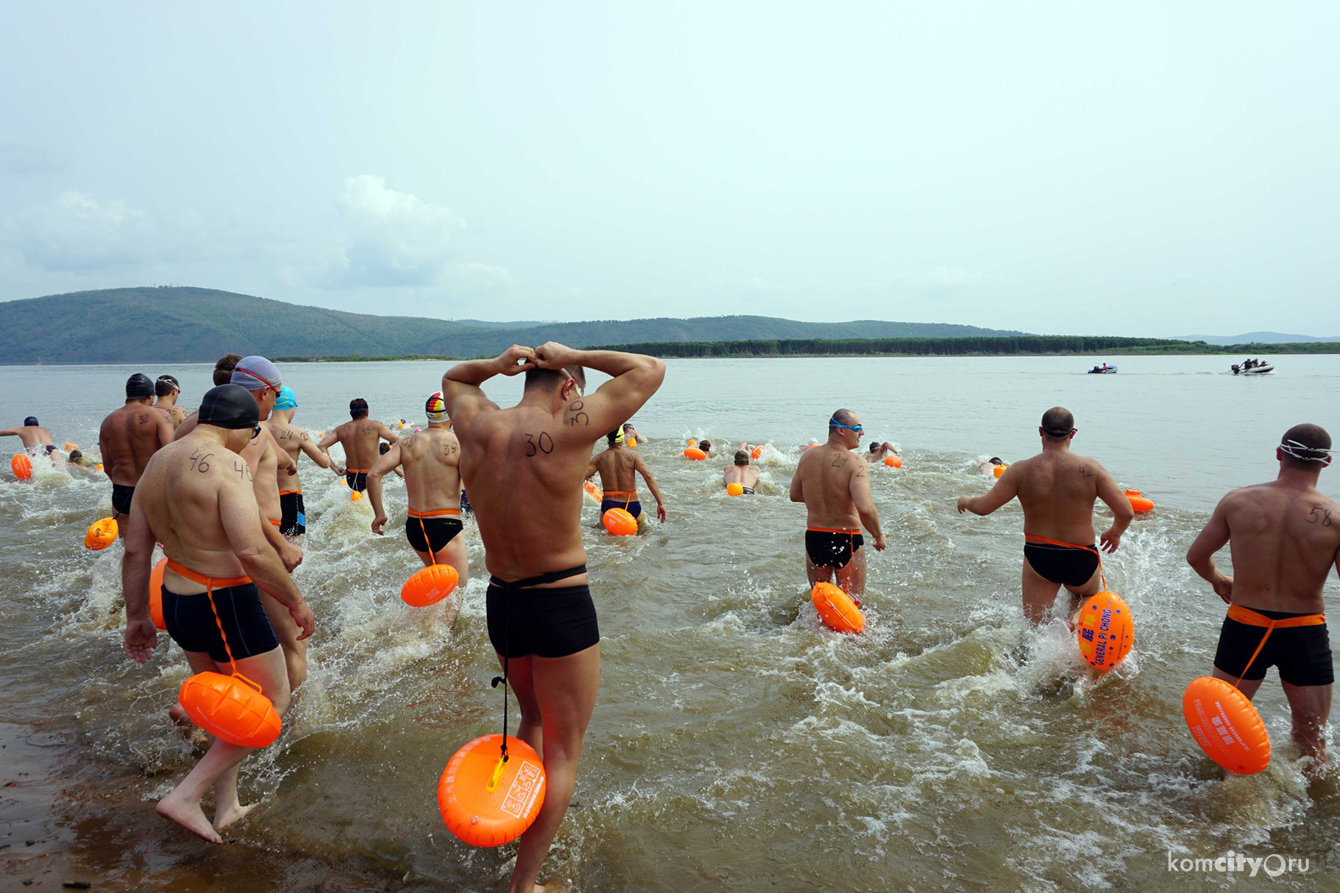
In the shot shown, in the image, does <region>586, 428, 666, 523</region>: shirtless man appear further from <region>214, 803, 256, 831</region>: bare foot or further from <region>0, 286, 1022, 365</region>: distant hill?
<region>0, 286, 1022, 365</region>: distant hill

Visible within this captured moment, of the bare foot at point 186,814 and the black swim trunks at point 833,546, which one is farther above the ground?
the black swim trunks at point 833,546

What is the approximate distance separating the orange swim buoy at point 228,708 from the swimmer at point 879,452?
46.2 ft

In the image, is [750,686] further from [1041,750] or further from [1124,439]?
[1124,439]

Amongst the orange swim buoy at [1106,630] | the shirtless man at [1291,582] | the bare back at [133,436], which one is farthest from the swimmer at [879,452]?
the bare back at [133,436]

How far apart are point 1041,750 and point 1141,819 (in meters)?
0.71

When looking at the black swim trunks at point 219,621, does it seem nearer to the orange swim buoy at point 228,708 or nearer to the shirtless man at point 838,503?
the orange swim buoy at point 228,708

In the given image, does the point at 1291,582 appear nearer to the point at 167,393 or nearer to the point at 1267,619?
the point at 1267,619

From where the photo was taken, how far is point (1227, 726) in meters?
3.67

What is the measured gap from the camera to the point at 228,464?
133 inches

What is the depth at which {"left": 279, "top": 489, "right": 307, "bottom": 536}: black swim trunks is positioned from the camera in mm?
7670

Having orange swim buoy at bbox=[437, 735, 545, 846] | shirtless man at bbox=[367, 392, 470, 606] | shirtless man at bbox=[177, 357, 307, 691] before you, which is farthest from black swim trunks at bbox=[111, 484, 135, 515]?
orange swim buoy at bbox=[437, 735, 545, 846]

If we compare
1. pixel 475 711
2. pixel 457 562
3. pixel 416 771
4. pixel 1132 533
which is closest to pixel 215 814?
pixel 416 771

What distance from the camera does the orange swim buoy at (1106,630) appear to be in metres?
5.07

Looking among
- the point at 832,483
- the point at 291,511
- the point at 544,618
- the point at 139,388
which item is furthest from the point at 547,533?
the point at 291,511
